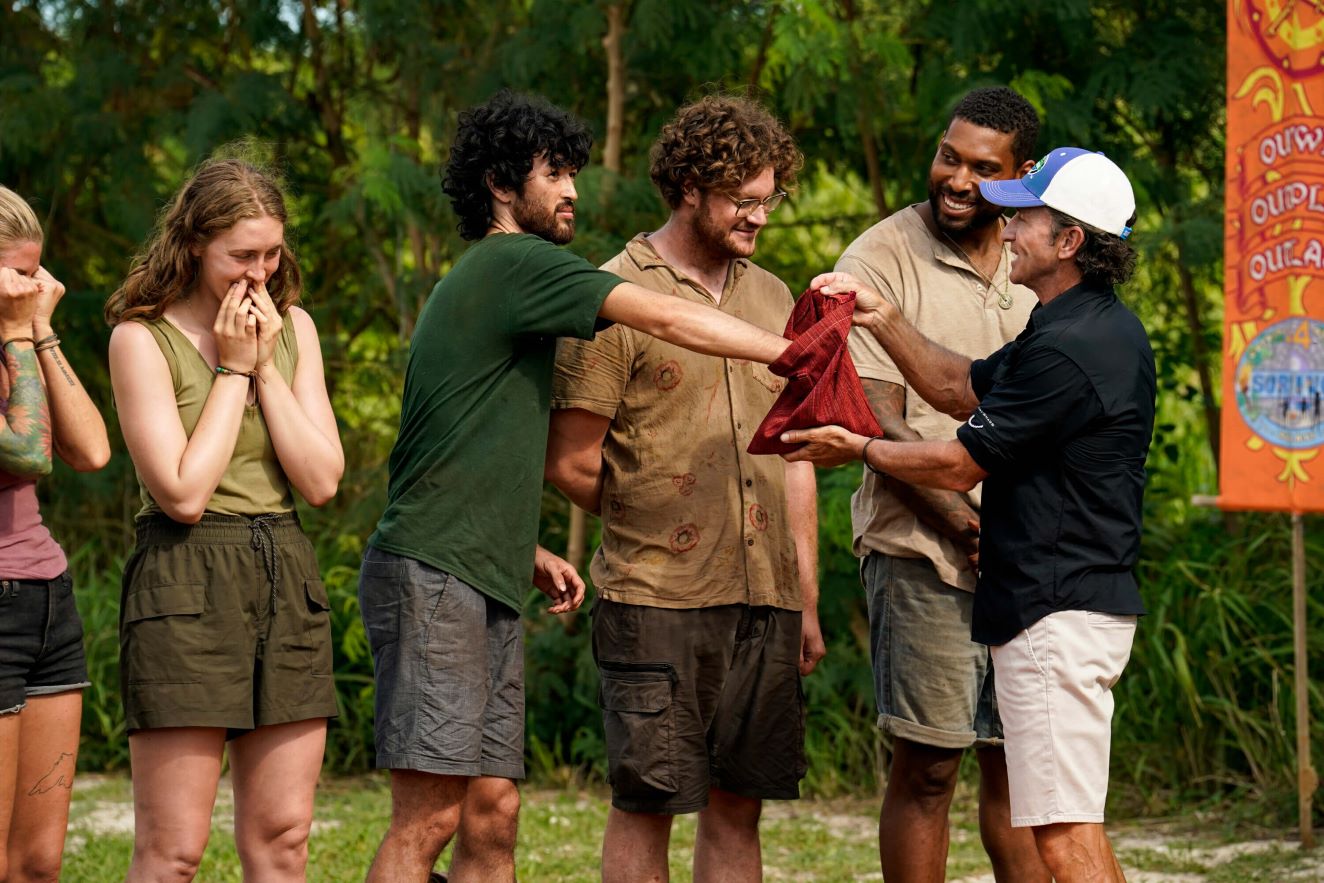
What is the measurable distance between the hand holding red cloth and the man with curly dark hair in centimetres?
10

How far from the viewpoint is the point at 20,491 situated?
3.55m

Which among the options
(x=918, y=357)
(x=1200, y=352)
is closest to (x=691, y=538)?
(x=918, y=357)

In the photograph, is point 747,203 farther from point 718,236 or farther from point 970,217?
point 970,217

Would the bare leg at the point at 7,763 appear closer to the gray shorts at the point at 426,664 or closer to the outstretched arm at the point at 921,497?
the gray shorts at the point at 426,664

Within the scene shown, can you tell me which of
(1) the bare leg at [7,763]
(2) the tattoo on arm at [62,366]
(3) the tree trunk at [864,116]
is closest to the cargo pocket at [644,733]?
(1) the bare leg at [7,763]

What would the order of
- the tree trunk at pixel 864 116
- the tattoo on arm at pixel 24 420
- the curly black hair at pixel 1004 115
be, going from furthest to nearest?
the tree trunk at pixel 864 116 < the curly black hair at pixel 1004 115 < the tattoo on arm at pixel 24 420

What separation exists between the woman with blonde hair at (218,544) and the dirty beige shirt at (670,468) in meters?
0.67

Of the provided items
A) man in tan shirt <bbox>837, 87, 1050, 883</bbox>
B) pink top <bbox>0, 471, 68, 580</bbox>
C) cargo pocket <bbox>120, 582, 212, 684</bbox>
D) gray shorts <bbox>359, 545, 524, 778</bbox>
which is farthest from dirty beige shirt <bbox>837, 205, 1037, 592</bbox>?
pink top <bbox>0, 471, 68, 580</bbox>

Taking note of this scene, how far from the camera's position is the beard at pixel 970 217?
425 centimetres

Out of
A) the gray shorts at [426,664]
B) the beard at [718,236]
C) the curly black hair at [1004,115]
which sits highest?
the curly black hair at [1004,115]

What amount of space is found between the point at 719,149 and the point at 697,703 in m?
1.34

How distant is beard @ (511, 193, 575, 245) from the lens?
3809 millimetres

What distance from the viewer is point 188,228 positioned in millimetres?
3604

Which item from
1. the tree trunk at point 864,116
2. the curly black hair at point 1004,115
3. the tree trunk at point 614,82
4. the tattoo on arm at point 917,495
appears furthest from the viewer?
the tree trunk at point 614,82
